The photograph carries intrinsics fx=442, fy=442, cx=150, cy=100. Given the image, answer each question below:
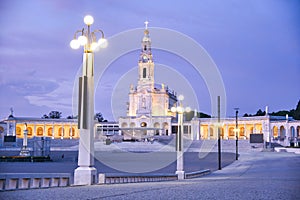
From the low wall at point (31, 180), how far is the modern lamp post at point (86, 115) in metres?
0.40

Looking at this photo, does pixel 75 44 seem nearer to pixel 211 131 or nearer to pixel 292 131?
pixel 292 131

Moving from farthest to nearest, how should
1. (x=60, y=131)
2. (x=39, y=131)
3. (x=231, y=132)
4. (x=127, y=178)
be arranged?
1. (x=60, y=131)
2. (x=39, y=131)
3. (x=231, y=132)
4. (x=127, y=178)

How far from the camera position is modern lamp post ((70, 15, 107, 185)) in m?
11.2

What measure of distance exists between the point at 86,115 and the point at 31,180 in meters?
2.22

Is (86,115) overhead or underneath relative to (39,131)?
overhead

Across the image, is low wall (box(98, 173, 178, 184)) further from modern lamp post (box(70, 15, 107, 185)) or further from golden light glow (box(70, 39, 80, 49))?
golden light glow (box(70, 39, 80, 49))

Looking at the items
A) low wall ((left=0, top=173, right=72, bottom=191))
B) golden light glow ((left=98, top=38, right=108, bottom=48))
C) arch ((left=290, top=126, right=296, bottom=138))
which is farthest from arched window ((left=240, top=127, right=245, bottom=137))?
low wall ((left=0, top=173, right=72, bottom=191))

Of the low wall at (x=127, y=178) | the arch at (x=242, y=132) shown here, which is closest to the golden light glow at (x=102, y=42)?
the low wall at (x=127, y=178)

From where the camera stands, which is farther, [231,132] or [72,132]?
[72,132]

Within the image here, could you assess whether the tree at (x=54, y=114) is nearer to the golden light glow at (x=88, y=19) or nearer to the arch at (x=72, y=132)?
the arch at (x=72, y=132)

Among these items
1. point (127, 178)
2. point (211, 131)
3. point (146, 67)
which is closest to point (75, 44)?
point (127, 178)

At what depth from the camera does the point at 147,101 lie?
10369cm

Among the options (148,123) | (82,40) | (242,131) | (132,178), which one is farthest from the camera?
(148,123)

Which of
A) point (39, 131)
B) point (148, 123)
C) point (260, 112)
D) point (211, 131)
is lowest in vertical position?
point (39, 131)
